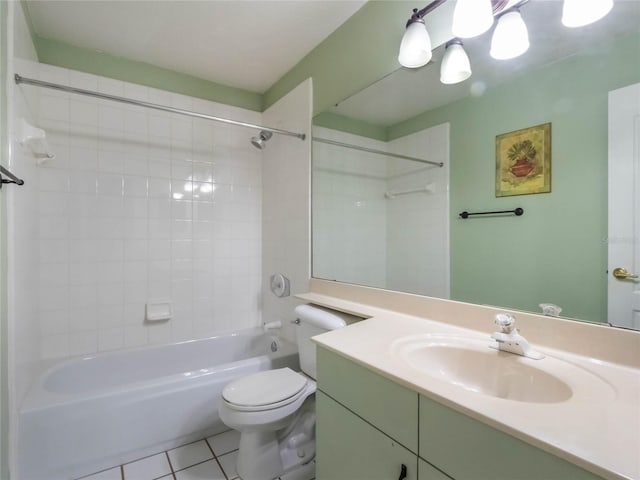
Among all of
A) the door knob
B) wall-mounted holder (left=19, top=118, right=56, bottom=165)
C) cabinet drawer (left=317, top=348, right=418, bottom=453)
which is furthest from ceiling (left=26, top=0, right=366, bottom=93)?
cabinet drawer (left=317, top=348, right=418, bottom=453)

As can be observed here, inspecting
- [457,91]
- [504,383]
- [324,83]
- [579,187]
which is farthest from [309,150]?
[504,383]

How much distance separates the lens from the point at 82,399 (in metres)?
1.41

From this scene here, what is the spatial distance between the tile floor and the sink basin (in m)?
1.00

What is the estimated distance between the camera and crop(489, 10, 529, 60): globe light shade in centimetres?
104

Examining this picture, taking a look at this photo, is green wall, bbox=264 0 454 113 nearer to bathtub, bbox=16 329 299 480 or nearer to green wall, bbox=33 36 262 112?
green wall, bbox=33 36 262 112

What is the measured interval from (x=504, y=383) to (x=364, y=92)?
58.7 inches

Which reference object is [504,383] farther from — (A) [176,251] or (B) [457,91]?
(A) [176,251]

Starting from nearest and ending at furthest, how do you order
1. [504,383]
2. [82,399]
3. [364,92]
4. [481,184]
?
[504,383] → [481,184] → [82,399] → [364,92]

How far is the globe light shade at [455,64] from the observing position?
1229mm

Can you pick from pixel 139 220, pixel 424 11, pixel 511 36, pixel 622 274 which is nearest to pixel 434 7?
pixel 424 11

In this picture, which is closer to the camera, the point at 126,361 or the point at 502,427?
the point at 502,427

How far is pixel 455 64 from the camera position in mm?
1252

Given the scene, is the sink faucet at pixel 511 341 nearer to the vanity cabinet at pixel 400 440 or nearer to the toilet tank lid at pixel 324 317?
the vanity cabinet at pixel 400 440

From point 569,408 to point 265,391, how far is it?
1.17m
